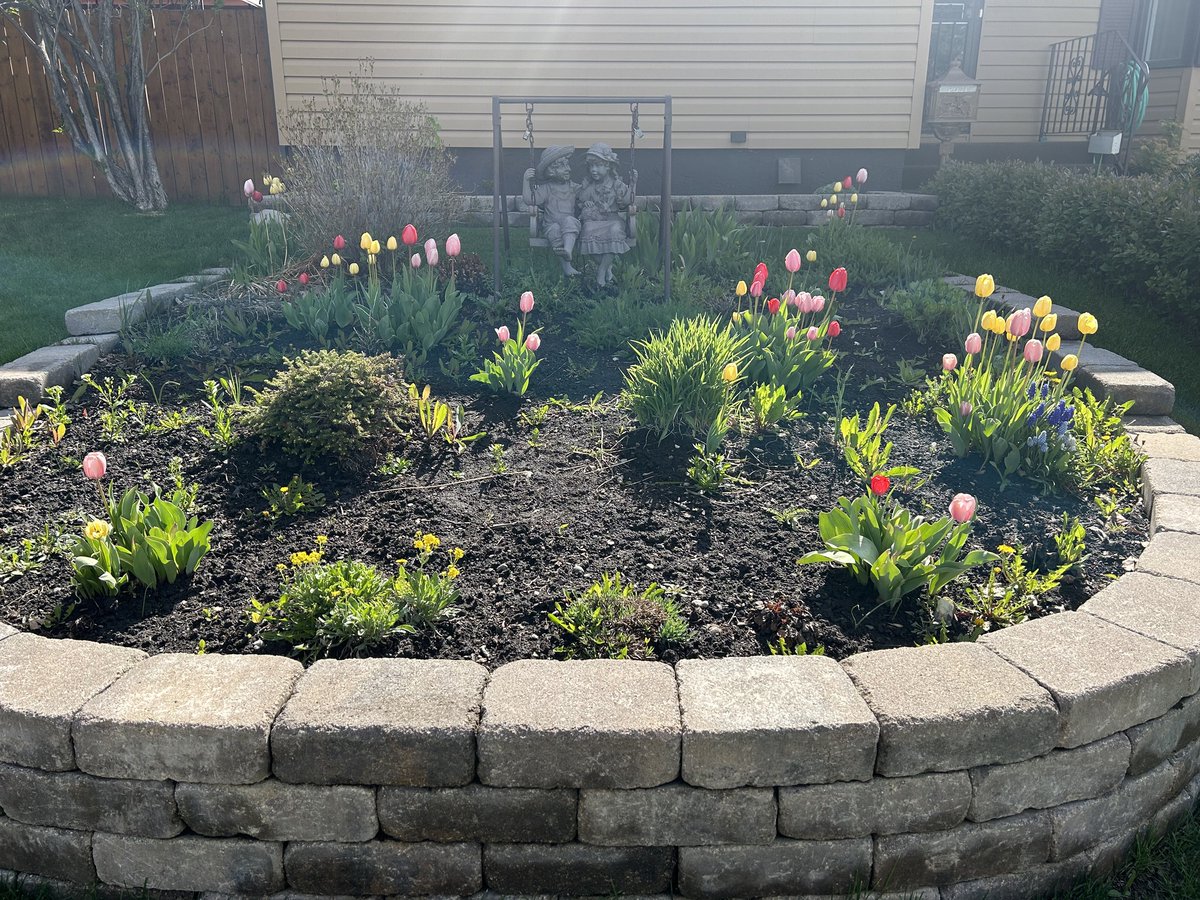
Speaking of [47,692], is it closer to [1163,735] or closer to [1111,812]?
[1111,812]

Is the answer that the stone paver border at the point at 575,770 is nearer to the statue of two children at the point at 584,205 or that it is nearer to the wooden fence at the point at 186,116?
the statue of two children at the point at 584,205

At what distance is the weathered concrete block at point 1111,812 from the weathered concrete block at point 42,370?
4225 mm

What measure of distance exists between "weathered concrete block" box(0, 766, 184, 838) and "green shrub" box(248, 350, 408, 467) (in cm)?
149

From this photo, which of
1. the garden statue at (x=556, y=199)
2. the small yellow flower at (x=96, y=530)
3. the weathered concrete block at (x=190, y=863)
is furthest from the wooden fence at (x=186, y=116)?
the weathered concrete block at (x=190, y=863)

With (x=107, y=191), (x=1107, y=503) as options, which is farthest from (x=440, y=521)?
(x=107, y=191)

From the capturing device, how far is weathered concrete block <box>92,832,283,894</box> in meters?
2.16

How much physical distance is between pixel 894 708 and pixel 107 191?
1074 cm

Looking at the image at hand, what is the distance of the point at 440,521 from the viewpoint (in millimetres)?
3158

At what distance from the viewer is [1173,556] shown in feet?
9.23

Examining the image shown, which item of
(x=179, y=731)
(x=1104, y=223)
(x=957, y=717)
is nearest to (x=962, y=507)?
(x=957, y=717)

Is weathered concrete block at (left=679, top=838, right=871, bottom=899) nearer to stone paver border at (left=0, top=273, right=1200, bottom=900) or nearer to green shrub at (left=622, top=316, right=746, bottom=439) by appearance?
stone paver border at (left=0, top=273, right=1200, bottom=900)

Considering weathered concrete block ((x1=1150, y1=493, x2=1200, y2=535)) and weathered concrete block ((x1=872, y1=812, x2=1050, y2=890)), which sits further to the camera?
weathered concrete block ((x1=1150, y1=493, x2=1200, y2=535))

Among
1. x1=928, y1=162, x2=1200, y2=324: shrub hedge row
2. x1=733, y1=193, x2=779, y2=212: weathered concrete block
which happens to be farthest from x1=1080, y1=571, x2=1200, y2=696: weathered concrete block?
x1=733, y1=193, x2=779, y2=212: weathered concrete block

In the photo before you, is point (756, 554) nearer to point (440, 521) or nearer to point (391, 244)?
point (440, 521)
